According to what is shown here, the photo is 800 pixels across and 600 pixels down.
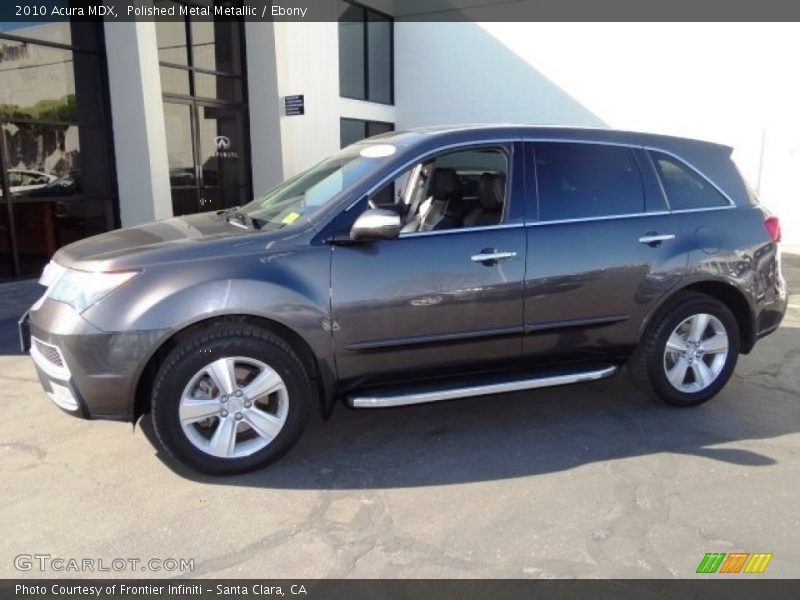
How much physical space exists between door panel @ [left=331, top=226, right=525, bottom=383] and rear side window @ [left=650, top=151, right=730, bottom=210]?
47.1 inches

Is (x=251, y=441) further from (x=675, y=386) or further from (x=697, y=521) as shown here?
(x=675, y=386)

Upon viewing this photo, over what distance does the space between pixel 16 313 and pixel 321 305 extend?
5.67 meters

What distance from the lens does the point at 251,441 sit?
3.55 metres

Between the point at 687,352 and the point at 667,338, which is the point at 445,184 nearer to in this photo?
the point at 667,338

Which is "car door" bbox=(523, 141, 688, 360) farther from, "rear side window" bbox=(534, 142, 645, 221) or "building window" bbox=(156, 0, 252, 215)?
"building window" bbox=(156, 0, 252, 215)

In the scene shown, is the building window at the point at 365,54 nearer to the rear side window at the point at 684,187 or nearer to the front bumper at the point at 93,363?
the rear side window at the point at 684,187

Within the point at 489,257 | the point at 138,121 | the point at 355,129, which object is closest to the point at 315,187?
the point at 489,257

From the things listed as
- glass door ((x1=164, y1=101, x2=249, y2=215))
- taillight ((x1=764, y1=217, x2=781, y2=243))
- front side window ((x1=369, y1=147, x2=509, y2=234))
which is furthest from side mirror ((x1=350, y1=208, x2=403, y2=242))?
glass door ((x1=164, y1=101, x2=249, y2=215))

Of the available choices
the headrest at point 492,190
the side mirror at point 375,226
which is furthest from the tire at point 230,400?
the headrest at point 492,190

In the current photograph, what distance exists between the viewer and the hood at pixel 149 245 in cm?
334

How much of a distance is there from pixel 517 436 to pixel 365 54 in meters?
11.8

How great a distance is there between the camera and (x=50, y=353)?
11.1 ft

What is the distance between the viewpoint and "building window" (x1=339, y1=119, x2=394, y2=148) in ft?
44.1
